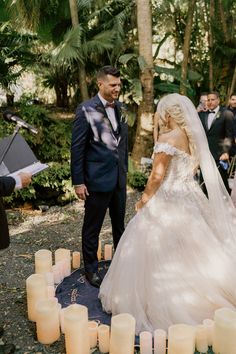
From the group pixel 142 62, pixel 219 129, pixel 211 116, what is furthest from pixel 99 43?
pixel 219 129

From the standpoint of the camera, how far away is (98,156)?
4051 mm

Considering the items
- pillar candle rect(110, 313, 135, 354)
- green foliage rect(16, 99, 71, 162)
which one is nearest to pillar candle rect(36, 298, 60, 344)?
pillar candle rect(110, 313, 135, 354)

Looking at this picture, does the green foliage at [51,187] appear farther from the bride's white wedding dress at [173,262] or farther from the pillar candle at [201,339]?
the pillar candle at [201,339]

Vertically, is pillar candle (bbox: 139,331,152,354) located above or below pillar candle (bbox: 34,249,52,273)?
below

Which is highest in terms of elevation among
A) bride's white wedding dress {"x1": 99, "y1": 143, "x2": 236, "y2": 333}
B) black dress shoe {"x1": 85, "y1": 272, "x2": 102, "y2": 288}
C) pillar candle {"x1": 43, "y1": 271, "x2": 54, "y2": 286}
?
bride's white wedding dress {"x1": 99, "y1": 143, "x2": 236, "y2": 333}

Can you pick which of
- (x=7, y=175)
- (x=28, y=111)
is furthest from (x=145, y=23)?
(x=7, y=175)

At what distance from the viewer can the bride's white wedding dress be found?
11.1 feet

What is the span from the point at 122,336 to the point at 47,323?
0.63 m

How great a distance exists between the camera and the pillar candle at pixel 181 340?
2.86 m

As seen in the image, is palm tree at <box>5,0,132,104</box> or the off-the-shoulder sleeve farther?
palm tree at <box>5,0,132,104</box>

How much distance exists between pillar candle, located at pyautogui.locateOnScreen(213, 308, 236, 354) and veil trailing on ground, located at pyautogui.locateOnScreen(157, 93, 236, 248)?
2.22 feet

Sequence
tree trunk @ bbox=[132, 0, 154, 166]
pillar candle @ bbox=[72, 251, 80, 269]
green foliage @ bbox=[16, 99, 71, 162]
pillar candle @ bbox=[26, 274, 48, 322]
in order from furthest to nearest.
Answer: green foliage @ bbox=[16, 99, 71, 162] < tree trunk @ bbox=[132, 0, 154, 166] < pillar candle @ bbox=[72, 251, 80, 269] < pillar candle @ bbox=[26, 274, 48, 322]

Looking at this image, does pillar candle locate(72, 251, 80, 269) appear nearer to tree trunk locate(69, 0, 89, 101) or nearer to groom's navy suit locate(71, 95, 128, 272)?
groom's navy suit locate(71, 95, 128, 272)

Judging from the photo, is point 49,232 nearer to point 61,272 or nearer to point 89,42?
point 61,272
